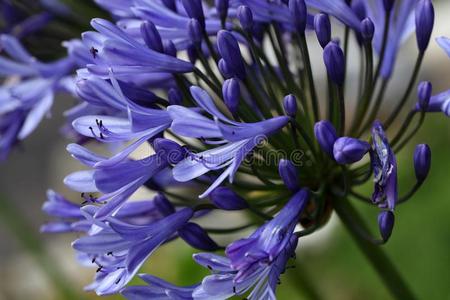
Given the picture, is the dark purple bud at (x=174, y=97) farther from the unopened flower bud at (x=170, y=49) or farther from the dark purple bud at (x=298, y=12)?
the dark purple bud at (x=298, y=12)

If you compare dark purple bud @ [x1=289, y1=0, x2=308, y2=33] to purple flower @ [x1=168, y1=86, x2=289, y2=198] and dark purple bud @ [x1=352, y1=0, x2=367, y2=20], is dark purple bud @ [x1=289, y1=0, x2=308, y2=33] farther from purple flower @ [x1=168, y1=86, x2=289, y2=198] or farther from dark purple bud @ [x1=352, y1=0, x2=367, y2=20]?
purple flower @ [x1=168, y1=86, x2=289, y2=198]

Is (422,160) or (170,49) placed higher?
(170,49)

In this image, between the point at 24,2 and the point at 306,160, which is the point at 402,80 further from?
the point at 306,160

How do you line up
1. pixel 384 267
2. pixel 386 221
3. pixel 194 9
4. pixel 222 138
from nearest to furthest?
pixel 386 221
pixel 222 138
pixel 194 9
pixel 384 267

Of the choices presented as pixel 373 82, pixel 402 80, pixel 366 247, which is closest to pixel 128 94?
pixel 373 82

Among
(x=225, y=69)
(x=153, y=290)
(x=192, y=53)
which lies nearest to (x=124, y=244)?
(x=153, y=290)

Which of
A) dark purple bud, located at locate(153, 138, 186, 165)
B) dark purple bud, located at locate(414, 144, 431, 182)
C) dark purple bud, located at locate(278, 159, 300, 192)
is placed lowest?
dark purple bud, located at locate(414, 144, 431, 182)

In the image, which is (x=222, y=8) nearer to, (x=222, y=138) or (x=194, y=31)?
(x=194, y=31)

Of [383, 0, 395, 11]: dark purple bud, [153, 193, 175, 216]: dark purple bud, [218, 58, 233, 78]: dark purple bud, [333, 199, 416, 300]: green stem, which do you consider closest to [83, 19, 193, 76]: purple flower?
[218, 58, 233, 78]: dark purple bud
